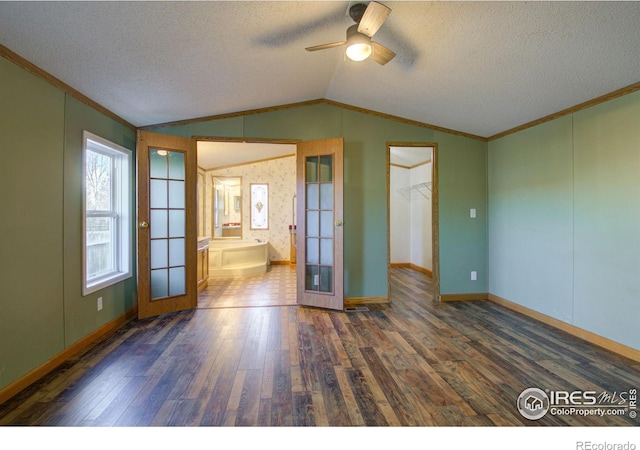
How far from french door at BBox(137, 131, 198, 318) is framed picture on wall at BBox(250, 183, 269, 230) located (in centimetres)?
361

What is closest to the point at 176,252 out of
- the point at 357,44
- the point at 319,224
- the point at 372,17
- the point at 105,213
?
the point at 105,213

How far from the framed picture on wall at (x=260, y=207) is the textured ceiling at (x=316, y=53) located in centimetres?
394

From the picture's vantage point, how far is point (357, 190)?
404cm

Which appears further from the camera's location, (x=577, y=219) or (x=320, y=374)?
(x=577, y=219)

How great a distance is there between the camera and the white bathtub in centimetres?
582

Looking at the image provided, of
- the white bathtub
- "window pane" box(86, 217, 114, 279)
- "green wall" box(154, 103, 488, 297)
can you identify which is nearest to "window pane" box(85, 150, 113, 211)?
"window pane" box(86, 217, 114, 279)

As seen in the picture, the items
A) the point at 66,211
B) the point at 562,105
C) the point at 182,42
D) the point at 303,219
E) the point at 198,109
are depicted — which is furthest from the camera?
the point at 303,219

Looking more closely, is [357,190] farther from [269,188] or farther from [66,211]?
[269,188]

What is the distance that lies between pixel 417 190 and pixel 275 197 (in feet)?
11.1

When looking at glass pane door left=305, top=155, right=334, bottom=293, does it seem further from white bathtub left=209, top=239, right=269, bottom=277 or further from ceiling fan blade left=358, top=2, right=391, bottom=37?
white bathtub left=209, top=239, right=269, bottom=277

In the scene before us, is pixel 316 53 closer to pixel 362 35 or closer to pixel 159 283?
pixel 362 35

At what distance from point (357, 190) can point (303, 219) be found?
0.83m

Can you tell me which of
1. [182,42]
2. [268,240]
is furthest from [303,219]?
[268,240]

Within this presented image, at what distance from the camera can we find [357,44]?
6.63 ft
